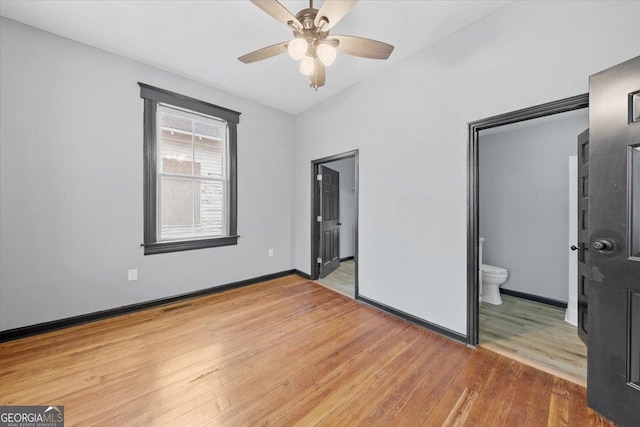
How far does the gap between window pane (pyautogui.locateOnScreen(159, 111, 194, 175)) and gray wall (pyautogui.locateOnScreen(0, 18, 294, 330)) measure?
26cm

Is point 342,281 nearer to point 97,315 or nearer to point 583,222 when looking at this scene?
point 583,222

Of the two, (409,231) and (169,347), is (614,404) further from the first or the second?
(169,347)

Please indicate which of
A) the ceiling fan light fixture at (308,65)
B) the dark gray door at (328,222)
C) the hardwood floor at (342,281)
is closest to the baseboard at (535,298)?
the hardwood floor at (342,281)

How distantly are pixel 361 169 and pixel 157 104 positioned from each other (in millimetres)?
2595

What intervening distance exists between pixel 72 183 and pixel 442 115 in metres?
3.67

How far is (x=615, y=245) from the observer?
1318mm

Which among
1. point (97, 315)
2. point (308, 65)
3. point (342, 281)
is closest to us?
point (308, 65)

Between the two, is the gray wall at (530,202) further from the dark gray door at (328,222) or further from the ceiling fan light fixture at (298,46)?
the ceiling fan light fixture at (298,46)

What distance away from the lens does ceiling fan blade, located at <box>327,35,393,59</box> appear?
5.65 ft

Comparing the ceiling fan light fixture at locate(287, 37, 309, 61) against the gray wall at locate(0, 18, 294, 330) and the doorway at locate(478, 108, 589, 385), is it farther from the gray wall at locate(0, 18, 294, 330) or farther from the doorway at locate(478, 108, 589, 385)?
the doorway at locate(478, 108, 589, 385)

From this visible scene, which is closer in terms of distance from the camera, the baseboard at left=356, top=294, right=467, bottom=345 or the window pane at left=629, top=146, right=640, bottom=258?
the window pane at left=629, top=146, right=640, bottom=258

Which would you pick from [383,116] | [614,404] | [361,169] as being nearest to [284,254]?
[361,169]

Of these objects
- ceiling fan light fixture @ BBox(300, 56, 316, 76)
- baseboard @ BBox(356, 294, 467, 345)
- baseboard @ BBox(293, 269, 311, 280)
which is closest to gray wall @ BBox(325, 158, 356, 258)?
baseboard @ BBox(293, 269, 311, 280)
